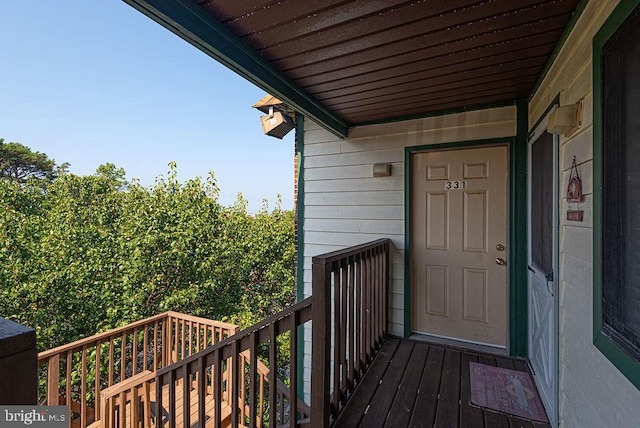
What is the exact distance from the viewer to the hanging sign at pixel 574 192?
4.86ft

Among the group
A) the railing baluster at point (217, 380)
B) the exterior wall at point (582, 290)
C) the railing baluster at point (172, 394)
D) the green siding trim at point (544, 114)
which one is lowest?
the railing baluster at point (172, 394)

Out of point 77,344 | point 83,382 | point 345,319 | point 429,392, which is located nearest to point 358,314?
point 345,319

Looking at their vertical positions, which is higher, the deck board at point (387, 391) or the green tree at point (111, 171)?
the green tree at point (111, 171)

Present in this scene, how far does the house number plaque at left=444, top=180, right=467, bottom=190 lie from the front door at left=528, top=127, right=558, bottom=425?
569 millimetres

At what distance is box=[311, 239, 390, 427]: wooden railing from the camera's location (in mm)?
1761

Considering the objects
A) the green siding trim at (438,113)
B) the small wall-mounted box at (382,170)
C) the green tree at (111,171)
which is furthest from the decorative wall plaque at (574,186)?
the green tree at (111,171)

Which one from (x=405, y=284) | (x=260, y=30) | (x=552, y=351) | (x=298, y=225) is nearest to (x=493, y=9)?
(x=260, y=30)

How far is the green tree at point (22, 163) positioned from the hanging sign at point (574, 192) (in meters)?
20.3

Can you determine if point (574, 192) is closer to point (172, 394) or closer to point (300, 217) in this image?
point (300, 217)

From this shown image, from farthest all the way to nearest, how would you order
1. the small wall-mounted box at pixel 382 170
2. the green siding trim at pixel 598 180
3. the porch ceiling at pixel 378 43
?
the small wall-mounted box at pixel 382 170 < the porch ceiling at pixel 378 43 < the green siding trim at pixel 598 180

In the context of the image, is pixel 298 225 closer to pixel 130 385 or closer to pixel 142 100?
pixel 130 385

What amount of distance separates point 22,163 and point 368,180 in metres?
20.9

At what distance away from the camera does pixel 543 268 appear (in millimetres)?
2271

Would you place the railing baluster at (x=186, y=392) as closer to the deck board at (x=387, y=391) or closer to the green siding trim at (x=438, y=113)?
the deck board at (x=387, y=391)
